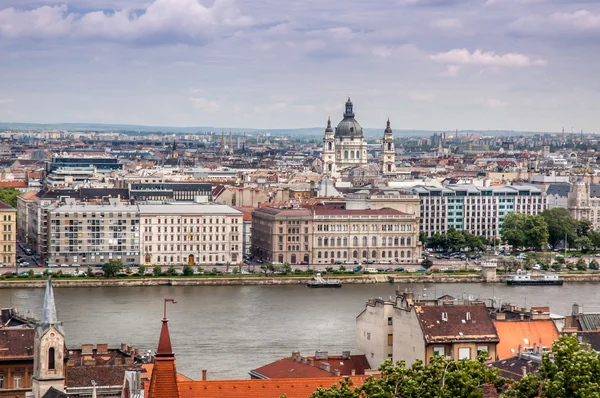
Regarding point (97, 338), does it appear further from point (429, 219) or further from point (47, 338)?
point (429, 219)

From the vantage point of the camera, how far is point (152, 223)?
44062 mm

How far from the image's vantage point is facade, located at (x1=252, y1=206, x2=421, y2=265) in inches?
1780

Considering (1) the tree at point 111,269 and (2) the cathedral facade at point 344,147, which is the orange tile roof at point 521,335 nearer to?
(1) the tree at point 111,269

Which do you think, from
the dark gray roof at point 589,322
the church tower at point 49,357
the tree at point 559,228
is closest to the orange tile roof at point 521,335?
the dark gray roof at point 589,322

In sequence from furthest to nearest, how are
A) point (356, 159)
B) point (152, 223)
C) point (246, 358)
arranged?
point (356, 159)
point (152, 223)
point (246, 358)

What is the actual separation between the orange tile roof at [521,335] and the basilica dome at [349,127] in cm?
5878

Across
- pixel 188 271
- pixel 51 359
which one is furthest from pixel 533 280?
pixel 51 359

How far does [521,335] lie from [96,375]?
203 inches

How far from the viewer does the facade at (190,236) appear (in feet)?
144

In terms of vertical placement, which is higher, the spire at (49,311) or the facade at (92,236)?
the spire at (49,311)

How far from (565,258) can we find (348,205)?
6.85 m

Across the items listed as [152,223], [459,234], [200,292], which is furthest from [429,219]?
[200,292]

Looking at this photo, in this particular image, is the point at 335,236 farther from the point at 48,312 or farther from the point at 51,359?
the point at 51,359

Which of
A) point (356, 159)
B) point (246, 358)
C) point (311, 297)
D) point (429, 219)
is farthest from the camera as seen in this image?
point (356, 159)
